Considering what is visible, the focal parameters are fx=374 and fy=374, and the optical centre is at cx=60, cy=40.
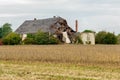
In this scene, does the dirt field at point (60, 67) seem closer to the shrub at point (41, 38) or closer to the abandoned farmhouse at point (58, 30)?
the shrub at point (41, 38)

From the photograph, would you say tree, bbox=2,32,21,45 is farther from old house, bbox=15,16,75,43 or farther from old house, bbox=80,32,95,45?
old house, bbox=80,32,95,45

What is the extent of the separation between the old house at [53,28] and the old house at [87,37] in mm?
2938

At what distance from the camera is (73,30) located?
284 feet

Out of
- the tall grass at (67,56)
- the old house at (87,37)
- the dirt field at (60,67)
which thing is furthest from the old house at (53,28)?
the dirt field at (60,67)

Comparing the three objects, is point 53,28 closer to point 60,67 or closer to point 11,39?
point 11,39

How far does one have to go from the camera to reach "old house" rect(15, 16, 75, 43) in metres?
82.2

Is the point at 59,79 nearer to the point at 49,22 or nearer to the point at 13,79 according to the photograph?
the point at 13,79

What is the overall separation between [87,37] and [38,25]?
11.7 meters

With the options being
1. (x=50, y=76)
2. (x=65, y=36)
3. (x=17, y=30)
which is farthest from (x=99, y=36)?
(x=50, y=76)

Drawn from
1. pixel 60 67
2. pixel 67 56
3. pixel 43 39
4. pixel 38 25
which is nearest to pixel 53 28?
pixel 38 25

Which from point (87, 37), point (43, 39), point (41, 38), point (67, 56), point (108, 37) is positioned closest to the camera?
point (67, 56)

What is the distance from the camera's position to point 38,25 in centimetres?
8650

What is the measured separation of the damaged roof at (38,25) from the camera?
273 feet

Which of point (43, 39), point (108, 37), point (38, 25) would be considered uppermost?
point (38, 25)
